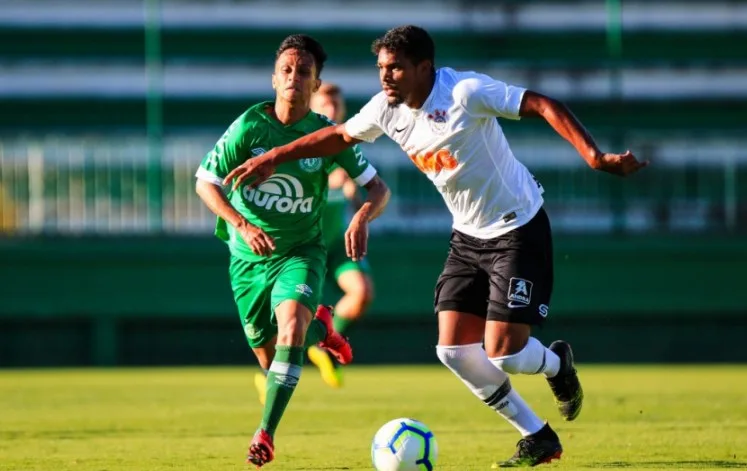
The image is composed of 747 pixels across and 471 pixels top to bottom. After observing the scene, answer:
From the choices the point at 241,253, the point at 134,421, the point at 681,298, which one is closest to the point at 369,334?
the point at 681,298

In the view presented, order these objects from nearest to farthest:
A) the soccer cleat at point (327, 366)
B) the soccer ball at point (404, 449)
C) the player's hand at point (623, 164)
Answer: the player's hand at point (623, 164)
the soccer ball at point (404, 449)
the soccer cleat at point (327, 366)

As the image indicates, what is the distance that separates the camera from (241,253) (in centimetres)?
884

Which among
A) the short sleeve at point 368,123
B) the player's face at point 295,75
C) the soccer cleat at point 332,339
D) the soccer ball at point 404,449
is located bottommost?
the soccer cleat at point 332,339

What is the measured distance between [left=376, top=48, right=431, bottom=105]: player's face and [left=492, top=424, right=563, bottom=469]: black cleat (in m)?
1.94

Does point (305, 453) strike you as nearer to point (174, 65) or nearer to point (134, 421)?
point (134, 421)

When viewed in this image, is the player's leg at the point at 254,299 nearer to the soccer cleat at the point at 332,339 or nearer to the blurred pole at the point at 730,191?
the soccer cleat at the point at 332,339

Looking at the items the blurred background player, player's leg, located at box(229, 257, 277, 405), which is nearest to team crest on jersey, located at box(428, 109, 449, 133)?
player's leg, located at box(229, 257, 277, 405)

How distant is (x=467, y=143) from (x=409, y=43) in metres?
0.61

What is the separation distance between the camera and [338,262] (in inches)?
519

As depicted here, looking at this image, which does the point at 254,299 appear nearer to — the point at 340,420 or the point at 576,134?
the point at 340,420

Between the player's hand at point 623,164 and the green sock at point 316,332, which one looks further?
the green sock at point 316,332

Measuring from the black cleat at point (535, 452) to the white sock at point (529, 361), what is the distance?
0.35 meters

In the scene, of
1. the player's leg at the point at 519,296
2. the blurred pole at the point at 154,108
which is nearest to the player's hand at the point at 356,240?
the player's leg at the point at 519,296

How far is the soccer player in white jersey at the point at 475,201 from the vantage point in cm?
738
